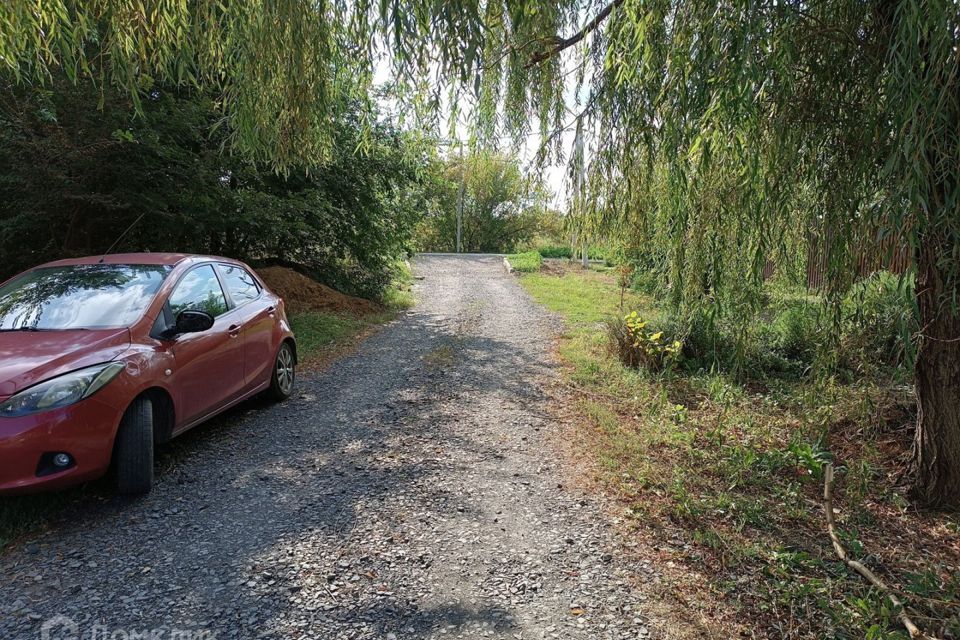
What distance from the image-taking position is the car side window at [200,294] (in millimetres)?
4500

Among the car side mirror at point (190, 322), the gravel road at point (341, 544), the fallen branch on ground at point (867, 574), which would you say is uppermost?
the car side mirror at point (190, 322)

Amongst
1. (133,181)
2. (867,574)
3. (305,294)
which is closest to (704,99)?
(867,574)

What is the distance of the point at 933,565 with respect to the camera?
10.8 ft

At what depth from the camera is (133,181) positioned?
26.5ft

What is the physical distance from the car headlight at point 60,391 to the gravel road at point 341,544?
0.78 metres

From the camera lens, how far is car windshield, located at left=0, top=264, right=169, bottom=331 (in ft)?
12.9

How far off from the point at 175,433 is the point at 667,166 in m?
3.92

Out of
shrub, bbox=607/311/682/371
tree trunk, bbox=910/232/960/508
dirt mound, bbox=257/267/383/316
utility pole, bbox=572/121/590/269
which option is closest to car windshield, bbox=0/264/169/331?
utility pole, bbox=572/121/590/269

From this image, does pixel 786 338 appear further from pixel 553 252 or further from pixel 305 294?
pixel 553 252

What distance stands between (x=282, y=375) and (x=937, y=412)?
5853mm

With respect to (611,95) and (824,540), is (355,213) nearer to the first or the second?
(611,95)

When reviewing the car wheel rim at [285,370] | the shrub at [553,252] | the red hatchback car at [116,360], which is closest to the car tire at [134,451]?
the red hatchback car at [116,360]

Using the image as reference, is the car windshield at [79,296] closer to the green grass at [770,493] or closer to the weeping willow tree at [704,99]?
the weeping willow tree at [704,99]

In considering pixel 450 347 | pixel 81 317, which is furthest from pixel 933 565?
pixel 450 347
